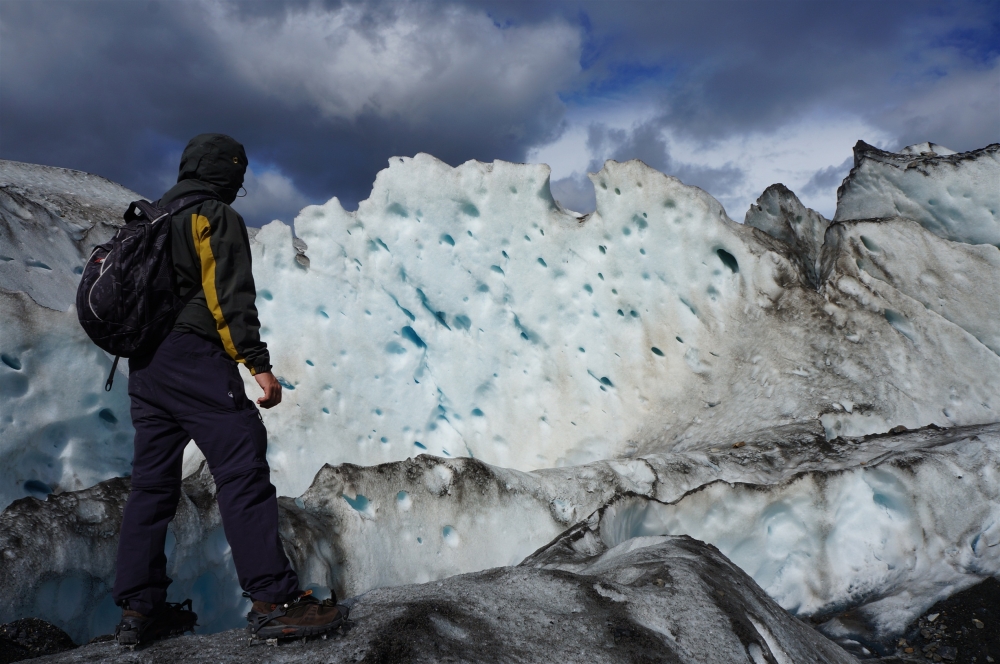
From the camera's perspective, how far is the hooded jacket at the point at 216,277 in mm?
2293

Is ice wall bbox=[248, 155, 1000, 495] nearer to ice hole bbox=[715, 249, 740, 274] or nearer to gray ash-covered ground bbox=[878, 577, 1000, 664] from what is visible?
ice hole bbox=[715, 249, 740, 274]

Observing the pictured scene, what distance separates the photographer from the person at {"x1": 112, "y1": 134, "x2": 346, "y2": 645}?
7.25 ft

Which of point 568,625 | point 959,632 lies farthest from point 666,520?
point 568,625

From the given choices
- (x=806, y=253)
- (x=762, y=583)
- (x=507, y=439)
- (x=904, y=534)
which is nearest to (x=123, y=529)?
(x=762, y=583)

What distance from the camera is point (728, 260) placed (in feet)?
20.6

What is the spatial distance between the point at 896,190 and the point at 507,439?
4.43 meters

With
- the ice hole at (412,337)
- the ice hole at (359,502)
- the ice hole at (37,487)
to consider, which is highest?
the ice hole at (412,337)

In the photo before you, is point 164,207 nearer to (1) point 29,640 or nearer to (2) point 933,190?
(1) point 29,640

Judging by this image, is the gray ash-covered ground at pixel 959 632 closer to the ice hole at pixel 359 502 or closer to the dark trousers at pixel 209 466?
the ice hole at pixel 359 502

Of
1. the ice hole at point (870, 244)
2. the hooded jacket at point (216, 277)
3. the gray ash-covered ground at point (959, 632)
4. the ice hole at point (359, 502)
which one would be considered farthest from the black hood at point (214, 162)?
the ice hole at point (870, 244)

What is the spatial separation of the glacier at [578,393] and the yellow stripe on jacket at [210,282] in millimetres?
1703

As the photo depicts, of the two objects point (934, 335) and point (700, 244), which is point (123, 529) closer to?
point (700, 244)

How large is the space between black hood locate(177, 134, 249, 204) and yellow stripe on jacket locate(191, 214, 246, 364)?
28 centimetres

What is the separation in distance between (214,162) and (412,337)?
15.5 ft
